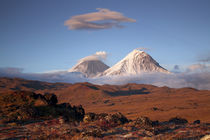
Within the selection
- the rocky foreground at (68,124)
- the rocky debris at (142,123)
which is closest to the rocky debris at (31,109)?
the rocky foreground at (68,124)

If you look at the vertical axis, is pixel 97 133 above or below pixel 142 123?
above

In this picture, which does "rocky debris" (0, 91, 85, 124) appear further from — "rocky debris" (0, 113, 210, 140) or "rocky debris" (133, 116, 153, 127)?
"rocky debris" (133, 116, 153, 127)

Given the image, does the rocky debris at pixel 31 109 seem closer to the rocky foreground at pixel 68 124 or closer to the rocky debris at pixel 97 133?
the rocky foreground at pixel 68 124

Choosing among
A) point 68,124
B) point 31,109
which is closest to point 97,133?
point 68,124

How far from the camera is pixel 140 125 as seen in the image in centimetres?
2439

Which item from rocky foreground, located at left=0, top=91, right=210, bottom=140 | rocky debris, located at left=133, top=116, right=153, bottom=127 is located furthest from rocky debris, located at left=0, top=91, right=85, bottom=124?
rocky debris, located at left=133, top=116, right=153, bottom=127

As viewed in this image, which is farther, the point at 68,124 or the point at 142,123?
the point at 68,124

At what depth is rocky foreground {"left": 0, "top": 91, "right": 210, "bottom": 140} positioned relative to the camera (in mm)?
18719

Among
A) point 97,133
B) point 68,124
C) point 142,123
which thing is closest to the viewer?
point 97,133

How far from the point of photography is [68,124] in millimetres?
25422

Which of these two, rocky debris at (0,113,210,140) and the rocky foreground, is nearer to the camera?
rocky debris at (0,113,210,140)

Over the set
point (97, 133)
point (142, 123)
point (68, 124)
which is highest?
point (97, 133)

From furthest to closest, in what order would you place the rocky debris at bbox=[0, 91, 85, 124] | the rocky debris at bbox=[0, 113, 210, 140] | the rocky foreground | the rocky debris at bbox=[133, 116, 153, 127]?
the rocky debris at bbox=[0, 91, 85, 124] < the rocky debris at bbox=[133, 116, 153, 127] < the rocky foreground < the rocky debris at bbox=[0, 113, 210, 140]

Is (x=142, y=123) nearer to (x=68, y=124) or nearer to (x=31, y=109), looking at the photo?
(x=68, y=124)
